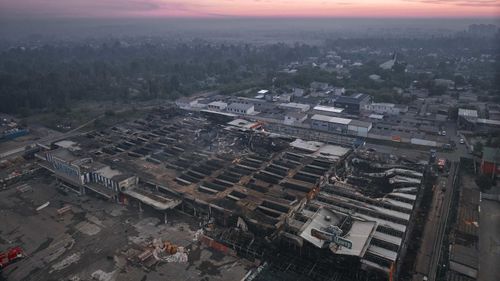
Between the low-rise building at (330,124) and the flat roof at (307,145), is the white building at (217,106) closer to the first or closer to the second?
the low-rise building at (330,124)

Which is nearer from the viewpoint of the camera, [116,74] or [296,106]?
[296,106]

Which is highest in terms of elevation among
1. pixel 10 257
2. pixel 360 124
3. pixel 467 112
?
pixel 467 112

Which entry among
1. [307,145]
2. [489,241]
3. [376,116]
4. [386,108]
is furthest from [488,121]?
[489,241]

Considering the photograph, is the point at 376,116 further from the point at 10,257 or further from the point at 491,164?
the point at 10,257

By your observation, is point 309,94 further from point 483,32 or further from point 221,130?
point 483,32

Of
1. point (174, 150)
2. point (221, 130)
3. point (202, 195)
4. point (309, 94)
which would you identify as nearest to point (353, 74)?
point (309, 94)

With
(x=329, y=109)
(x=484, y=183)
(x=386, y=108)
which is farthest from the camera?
(x=386, y=108)

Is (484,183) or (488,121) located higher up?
(488,121)

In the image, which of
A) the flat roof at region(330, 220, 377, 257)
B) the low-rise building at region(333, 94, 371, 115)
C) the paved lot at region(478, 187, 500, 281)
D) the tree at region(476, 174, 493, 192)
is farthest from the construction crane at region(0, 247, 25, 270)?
the low-rise building at region(333, 94, 371, 115)
